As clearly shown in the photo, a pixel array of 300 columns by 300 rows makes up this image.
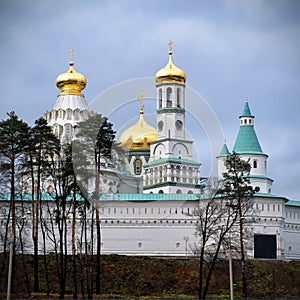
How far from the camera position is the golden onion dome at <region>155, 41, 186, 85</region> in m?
72.7

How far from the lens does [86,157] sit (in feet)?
135

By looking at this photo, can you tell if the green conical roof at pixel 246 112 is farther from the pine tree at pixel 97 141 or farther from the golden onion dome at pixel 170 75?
the pine tree at pixel 97 141

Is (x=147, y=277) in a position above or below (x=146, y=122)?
below

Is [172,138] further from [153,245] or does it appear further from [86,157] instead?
[86,157]

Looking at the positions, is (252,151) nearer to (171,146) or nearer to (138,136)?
(171,146)

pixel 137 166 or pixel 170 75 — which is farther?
pixel 137 166

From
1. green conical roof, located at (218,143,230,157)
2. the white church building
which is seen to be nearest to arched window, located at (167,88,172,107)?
the white church building

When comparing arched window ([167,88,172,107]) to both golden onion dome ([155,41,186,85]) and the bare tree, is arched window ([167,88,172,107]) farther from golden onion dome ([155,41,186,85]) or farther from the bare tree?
the bare tree

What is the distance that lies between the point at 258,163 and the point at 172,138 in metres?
6.99

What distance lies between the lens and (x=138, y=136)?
77.9 m

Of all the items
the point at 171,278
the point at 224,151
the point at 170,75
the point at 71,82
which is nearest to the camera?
the point at 171,278

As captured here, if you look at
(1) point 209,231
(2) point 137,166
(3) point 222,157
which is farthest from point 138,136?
(1) point 209,231

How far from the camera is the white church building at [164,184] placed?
6438cm

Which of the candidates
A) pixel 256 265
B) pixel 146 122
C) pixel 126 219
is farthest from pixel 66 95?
pixel 256 265
